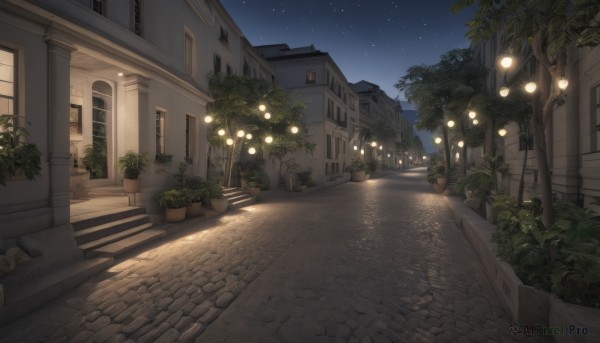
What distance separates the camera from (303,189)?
777 inches

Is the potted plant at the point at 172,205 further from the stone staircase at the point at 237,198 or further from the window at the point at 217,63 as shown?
the window at the point at 217,63

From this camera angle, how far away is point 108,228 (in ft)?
21.9

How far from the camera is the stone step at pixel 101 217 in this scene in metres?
6.34

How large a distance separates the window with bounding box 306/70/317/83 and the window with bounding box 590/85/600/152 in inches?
803

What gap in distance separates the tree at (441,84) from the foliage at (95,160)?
1716 centimetres

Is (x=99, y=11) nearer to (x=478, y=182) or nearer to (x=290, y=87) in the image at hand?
(x=478, y=182)

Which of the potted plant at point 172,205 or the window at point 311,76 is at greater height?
the window at point 311,76

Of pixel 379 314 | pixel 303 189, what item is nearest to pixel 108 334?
pixel 379 314

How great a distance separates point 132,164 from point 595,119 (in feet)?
39.8

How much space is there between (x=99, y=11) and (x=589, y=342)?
11.6 m

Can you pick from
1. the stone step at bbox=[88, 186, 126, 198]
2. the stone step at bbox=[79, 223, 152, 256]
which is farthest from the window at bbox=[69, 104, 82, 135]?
the stone step at bbox=[79, 223, 152, 256]

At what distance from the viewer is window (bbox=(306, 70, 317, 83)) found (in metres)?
25.1

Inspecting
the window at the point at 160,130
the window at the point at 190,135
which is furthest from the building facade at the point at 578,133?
the window at the point at 190,135

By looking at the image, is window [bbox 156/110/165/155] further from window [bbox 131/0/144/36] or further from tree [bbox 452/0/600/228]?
tree [bbox 452/0/600/228]
